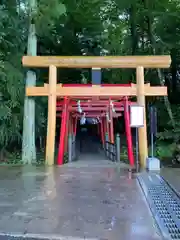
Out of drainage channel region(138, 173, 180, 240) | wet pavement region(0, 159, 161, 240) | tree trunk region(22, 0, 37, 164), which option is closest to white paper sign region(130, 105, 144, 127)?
drainage channel region(138, 173, 180, 240)

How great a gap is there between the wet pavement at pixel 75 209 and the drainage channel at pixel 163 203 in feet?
0.37

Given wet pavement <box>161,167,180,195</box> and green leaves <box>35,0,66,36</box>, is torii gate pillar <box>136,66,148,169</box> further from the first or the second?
green leaves <box>35,0,66,36</box>

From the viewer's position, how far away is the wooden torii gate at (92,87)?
10.2 m

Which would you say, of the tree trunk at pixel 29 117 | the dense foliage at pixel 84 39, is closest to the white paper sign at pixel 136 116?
the tree trunk at pixel 29 117

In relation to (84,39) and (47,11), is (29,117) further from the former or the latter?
(84,39)

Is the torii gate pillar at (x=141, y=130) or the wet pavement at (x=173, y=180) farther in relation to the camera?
the torii gate pillar at (x=141, y=130)

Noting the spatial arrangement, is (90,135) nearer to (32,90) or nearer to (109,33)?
(109,33)

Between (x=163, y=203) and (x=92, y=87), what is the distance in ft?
19.8

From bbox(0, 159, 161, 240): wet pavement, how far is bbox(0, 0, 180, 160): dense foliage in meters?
4.74

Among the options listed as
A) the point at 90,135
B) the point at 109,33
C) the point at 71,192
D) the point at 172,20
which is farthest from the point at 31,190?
the point at 90,135

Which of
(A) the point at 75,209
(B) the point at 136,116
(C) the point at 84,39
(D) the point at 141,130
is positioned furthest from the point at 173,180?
(C) the point at 84,39

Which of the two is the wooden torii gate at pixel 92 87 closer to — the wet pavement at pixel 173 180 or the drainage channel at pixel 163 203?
the wet pavement at pixel 173 180

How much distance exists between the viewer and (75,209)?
14.4ft

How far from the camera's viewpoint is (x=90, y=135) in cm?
2812
